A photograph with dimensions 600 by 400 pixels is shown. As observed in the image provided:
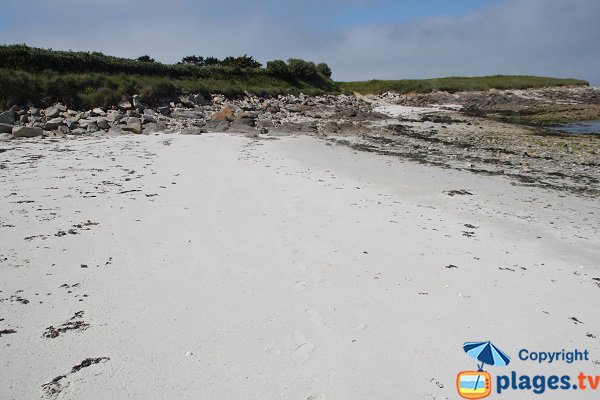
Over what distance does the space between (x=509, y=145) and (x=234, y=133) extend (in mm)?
11551

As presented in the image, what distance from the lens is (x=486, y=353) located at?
336cm

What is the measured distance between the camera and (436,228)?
6418 mm

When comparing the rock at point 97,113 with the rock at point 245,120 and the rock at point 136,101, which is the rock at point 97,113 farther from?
the rock at point 245,120

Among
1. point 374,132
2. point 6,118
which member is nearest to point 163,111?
point 6,118

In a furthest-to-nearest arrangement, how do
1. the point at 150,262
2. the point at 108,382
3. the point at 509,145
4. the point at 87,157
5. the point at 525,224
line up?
1. the point at 509,145
2. the point at 87,157
3. the point at 525,224
4. the point at 150,262
5. the point at 108,382

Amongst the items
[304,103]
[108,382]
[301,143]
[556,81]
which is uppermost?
[556,81]

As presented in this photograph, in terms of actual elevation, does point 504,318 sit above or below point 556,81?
below

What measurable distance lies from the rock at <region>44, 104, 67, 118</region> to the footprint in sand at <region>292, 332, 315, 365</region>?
16.6 m

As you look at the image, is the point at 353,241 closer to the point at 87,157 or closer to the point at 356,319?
the point at 356,319

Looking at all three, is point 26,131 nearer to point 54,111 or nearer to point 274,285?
point 54,111

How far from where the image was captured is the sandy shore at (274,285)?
3.06 m

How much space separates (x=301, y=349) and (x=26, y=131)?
13.4m

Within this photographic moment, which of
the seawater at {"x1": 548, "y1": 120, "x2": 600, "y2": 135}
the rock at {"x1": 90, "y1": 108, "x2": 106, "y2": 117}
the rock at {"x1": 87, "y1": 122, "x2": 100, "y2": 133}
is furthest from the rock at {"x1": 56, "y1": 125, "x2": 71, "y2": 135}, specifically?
the seawater at {"x1": 548, "y1": 120, "x2": 600, "y2": 135}

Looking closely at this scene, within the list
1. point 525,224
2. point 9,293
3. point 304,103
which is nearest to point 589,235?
point 525,224
